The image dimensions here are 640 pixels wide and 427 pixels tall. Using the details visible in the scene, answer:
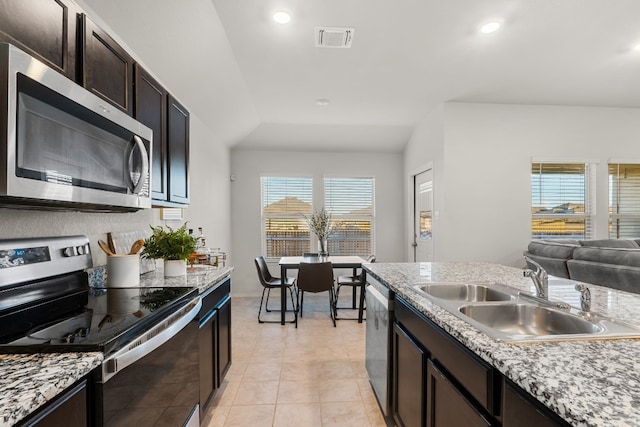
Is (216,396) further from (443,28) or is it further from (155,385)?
(443,28)

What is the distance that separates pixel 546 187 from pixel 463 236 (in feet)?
4.82

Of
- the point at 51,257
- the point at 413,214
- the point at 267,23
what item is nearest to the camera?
the point at 51,257

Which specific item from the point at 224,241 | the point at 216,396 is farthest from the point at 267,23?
the point at 224,241

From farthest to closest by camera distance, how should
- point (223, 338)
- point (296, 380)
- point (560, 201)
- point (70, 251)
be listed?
point (560, 201) < point (296, 380) < point (223, 338) < point (70, 251)

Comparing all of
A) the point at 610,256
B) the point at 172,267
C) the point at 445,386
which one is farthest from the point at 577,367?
the point at 610,256

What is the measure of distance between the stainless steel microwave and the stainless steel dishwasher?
1500mm

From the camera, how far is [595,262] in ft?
10.1

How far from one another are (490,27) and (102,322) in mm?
3220

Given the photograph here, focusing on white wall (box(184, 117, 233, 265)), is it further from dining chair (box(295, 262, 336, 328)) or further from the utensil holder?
the utensil holder

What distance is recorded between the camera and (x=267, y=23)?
248cm

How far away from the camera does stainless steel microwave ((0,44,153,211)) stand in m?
0.87

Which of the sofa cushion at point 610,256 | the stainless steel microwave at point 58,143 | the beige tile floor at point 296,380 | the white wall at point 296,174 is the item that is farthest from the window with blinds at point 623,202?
the stainless steel microwave at point 58,143

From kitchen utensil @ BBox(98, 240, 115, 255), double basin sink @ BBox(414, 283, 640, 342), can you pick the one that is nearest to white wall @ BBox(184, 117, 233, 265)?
kitchen utensil @ BBox(98, 240, 115, 255)

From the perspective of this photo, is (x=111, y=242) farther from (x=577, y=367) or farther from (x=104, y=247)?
(x=577, y=367)
